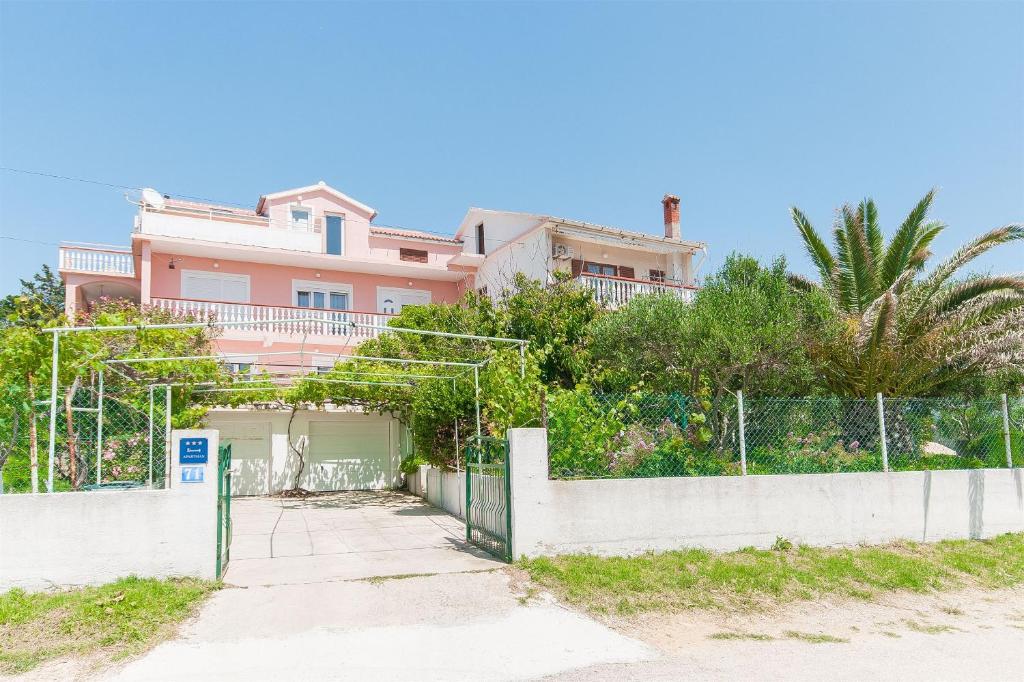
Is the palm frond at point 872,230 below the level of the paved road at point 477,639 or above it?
above

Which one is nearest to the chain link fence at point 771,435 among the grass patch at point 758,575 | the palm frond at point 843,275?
the grass patch at point 758,575

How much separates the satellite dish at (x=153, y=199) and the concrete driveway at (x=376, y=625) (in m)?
15.1

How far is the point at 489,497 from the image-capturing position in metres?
9.21

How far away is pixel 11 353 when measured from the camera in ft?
28.6

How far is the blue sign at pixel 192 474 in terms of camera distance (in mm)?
→ 7312

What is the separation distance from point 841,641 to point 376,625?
4.15m

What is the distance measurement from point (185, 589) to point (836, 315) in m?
10.4

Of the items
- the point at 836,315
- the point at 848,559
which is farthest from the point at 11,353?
the point at 836,315

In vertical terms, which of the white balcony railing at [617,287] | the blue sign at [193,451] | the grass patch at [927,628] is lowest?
the grass patch at [927,628]

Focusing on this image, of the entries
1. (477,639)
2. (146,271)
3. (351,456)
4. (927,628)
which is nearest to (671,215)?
(351,456)

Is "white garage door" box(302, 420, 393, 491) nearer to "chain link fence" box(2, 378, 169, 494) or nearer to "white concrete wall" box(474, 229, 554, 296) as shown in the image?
"white concrete wall" box(474, 229, 554, 296)

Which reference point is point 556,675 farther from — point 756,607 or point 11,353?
point 11,353

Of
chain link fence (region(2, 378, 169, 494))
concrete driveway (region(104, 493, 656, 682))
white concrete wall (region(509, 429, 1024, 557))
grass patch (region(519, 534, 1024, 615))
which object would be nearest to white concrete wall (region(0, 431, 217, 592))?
chain link fence (region(2, 378, 169, 494))

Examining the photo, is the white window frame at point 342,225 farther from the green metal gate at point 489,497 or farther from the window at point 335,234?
the green metal gate at point 489,497
